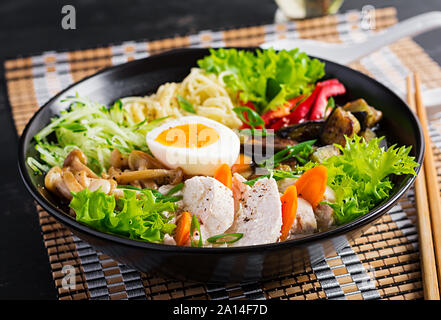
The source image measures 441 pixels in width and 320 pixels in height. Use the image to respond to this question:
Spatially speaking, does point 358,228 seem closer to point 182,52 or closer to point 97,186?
point 97,186

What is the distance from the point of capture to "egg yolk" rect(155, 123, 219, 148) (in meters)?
3.12

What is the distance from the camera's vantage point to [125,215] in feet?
8.16

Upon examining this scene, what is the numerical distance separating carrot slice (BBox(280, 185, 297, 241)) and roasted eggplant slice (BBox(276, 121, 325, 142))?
0.74 meters

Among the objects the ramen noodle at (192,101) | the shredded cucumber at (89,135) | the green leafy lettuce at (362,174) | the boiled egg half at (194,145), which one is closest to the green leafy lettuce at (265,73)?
the ramen noodle at (192,101)

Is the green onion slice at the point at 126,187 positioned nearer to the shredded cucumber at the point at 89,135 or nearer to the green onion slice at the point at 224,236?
the shredded cucumber at the point at 89,135

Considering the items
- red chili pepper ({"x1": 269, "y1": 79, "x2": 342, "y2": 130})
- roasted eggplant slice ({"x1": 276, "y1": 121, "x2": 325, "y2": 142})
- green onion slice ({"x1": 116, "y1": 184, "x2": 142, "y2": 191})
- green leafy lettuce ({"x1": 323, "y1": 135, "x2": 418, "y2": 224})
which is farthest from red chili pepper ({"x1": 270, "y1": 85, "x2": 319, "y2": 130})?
green onion slice ({"x1": 116, "y1": 184, "x2": 142, "y2": 191})

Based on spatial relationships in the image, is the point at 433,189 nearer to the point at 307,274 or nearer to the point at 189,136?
the point at 307,274

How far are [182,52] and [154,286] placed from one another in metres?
1.89

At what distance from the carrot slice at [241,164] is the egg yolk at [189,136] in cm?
18

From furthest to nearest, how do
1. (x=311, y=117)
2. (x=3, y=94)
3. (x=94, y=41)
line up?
(x=94, y=41) < (x=3, y=94) < (x=311, y=117)

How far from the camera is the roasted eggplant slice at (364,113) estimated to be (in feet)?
10.7

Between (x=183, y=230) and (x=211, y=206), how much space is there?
0.17 m

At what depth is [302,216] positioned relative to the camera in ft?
8.57

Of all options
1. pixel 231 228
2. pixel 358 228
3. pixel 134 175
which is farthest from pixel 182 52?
pixel 358 228
